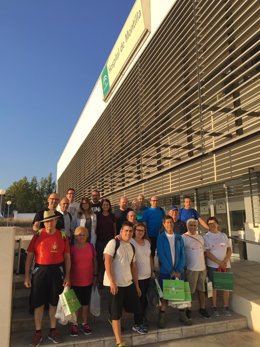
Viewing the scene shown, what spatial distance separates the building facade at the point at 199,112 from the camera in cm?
761

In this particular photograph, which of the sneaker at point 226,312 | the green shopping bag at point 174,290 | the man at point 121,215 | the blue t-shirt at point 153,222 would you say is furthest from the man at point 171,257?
the man at point 121,215

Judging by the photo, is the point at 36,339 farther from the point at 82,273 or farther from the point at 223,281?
the point at 223,281

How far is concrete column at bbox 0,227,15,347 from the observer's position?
14.8ft

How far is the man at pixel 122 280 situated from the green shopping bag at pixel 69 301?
479 mm

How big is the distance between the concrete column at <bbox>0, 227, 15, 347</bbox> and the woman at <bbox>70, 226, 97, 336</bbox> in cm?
87

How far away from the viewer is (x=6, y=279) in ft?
15.2

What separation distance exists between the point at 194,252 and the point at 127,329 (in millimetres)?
1593

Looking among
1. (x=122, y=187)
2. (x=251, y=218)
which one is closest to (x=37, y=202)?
(x=122, y=187)

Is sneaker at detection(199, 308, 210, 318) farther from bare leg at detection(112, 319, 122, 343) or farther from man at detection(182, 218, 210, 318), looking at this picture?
bare leg at detection(112, 319, 122, 343)

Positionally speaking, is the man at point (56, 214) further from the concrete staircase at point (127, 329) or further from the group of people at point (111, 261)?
the concrete staircase at point (127, 329)

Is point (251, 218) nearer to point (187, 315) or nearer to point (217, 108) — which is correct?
point (217, 108)

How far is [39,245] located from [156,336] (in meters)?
2.17

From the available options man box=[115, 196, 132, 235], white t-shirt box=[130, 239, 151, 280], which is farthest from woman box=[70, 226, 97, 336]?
man box=[115, 196, 132, 235]

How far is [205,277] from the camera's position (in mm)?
5559
